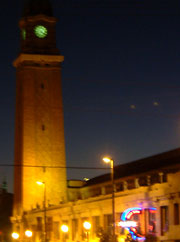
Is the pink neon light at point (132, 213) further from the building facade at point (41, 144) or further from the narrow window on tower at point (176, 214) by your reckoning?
the building facade at point (41, 144)

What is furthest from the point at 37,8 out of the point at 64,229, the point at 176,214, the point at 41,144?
the point at 176,214

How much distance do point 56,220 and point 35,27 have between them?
3244 centimetres

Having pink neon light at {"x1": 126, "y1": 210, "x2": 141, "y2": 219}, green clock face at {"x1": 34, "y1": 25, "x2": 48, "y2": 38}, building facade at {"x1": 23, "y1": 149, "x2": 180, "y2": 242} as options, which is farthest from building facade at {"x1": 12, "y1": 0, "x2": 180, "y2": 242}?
pink neon light at {"x1": 126, "y1": 210, "x2": 141, "y2": 219}

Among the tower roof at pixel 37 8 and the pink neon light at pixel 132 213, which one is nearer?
the pink neon light at pixel 132 213

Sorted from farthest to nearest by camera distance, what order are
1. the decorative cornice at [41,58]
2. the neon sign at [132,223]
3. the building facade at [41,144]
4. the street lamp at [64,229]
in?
1. the decorative cornice at [41,58]
2. the building facade at [41,144]
3. the street lamp at [64,229]
4. the neon sign at [132,223]

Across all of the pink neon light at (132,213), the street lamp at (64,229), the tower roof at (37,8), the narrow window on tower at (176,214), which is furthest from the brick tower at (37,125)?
the narrow window on tower at (176,214)

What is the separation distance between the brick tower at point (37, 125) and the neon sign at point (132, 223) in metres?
41.1

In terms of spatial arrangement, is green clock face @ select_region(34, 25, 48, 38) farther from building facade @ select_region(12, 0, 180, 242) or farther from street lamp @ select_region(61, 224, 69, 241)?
street lamp @ select_region(61, 224, 69, 241)

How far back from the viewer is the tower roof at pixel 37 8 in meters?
101

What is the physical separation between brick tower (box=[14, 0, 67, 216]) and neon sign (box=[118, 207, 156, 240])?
41.1 meters

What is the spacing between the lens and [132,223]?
2045 inches

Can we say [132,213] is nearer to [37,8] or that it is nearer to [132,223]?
[132,223]

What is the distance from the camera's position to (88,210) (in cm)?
6931

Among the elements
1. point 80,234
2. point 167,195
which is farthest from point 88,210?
point 167,195
